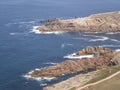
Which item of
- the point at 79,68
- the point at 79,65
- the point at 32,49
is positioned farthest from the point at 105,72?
the point at 32,49

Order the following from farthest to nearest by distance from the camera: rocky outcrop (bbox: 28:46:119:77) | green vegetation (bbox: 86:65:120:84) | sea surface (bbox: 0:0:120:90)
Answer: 1. rocky outcrop (bbox: 28:46:119:77)
2. sea surface (bbox: 0:0:120:90)
3. green vegetation (bbox: 86:65:120:84)

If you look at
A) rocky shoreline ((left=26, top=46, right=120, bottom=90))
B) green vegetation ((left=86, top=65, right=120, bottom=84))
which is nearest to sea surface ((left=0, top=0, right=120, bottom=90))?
rocky shoreline ((left=26, top=46, right=120, bottom=90))

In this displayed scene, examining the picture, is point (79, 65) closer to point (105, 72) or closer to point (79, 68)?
point (79, 68)

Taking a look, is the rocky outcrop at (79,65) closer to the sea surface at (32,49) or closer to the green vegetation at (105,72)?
the sea surface at (32,49)

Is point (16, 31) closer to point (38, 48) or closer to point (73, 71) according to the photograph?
→ point (38, 48)

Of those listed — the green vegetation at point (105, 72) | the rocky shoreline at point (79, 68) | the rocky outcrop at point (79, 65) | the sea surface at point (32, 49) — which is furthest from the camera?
the rocky outcrop at point (79, 65)

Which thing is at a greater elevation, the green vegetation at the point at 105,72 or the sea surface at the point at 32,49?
the sea surface at the point at 32,49

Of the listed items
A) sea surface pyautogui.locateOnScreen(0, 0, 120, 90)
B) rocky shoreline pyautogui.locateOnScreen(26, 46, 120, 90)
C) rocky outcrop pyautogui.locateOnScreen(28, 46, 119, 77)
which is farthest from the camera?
rocky outcrop pyautogui.locateOnScreen(28, 46, 119, 77)

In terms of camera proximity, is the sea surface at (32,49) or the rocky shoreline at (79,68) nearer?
the rocky shoreline at (79,68)

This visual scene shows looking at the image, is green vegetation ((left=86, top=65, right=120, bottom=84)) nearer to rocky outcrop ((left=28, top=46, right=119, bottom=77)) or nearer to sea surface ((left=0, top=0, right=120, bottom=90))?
rocky outcrop ((left=28, top=46, right=119, bottom=77))

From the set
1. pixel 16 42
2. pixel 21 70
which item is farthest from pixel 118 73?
pixel 16 42

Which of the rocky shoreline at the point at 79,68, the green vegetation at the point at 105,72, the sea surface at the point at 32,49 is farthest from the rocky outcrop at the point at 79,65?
the green vegetation at the point at 105,72
